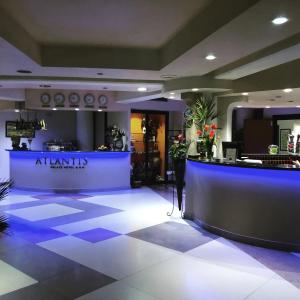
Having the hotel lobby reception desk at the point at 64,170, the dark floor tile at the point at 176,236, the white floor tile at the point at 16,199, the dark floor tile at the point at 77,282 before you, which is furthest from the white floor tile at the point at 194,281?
the hotel lobby reception desk at the point at 64,170

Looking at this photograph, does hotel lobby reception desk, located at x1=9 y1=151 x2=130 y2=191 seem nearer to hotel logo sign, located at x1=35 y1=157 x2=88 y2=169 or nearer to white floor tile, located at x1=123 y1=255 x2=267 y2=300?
hotel logo sign, located at x1=35 y1=157 x2=88 y2=169

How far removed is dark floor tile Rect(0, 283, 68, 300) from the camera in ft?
10.6

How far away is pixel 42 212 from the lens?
6.74 metres

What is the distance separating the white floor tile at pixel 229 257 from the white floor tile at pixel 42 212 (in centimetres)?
311

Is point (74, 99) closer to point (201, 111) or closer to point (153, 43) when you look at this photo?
point (201, 111)

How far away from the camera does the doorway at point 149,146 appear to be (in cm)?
1048

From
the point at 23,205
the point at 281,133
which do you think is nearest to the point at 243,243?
the point at 23,205

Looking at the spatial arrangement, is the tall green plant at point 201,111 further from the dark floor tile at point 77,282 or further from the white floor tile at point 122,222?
the dark floor tile at point 77,282

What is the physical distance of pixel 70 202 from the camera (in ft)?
25.4

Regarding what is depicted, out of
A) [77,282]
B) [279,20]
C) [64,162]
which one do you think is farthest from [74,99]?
[279,20]

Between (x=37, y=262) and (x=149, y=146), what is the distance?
22.6 feet

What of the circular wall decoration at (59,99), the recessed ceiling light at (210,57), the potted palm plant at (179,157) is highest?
the recessed ceiling light at (210,57)

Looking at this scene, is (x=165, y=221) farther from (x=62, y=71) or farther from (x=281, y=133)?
(x=281, y=133)

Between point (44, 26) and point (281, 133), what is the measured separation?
382 inches
